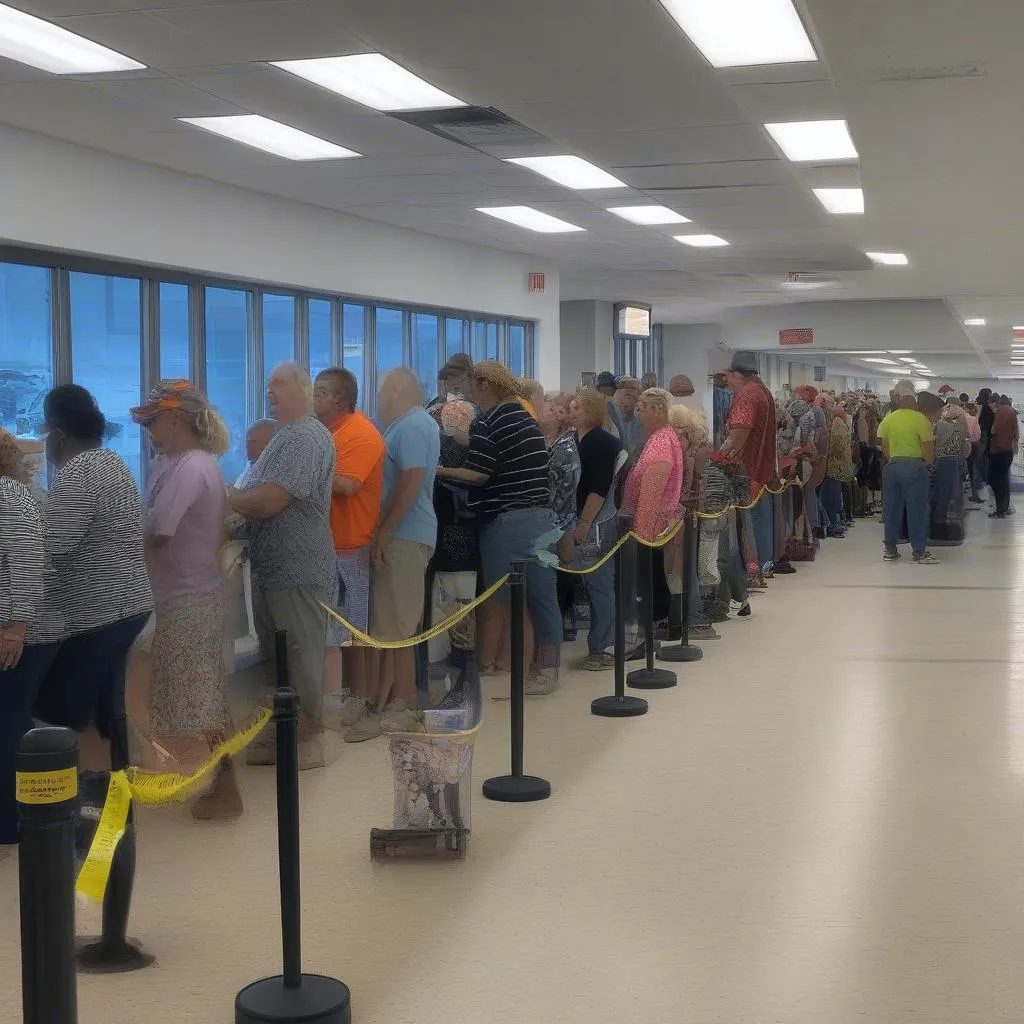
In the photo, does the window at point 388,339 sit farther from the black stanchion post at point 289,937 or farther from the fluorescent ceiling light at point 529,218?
the black stanchion post at point 289,937

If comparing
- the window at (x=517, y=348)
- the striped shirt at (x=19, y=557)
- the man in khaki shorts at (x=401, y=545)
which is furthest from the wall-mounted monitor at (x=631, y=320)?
the striped shirt at (x=19, y=557)

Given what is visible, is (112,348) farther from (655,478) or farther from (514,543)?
(655,478)

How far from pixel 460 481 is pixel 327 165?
9.45 feet

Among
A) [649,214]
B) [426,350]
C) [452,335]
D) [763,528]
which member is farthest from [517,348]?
[763,528]

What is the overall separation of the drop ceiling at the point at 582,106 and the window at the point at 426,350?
3.12 ft

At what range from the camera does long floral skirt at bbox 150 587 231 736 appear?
5301mm

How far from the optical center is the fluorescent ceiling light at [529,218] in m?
11.3

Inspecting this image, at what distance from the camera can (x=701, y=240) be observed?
13547 millimetres

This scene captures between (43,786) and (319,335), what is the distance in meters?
9.32

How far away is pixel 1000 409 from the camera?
2056 cm

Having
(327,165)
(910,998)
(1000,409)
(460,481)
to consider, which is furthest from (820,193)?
(1000,409)

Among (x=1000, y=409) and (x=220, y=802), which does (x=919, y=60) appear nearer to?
(x=220, y=802)

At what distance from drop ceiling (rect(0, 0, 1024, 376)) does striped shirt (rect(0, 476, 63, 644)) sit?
199 centimetres

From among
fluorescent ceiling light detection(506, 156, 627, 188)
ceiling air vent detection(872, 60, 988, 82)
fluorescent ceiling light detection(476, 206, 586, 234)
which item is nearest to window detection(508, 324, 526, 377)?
fluorescent ceiling light detection(476, 206, 586, 234)
